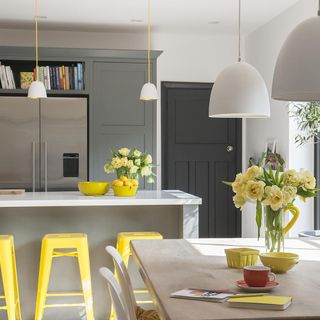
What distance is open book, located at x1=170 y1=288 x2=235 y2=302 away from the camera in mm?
1957

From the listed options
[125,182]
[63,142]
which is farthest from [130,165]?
[63,142]

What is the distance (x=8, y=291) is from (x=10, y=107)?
269 cm

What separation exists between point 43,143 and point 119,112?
0.88 metres

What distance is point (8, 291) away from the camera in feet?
13.7

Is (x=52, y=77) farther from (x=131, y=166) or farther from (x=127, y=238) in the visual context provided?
(x=127, y=238)

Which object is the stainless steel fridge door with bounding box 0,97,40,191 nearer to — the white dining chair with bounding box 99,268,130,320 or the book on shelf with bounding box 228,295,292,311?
the white dining chair with bounding box 99,268,130,320

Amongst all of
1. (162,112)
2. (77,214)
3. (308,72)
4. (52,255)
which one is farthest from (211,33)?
(308,72)

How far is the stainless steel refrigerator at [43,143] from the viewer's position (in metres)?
6.43

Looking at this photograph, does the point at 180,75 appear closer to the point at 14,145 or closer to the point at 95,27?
the point at 95,27

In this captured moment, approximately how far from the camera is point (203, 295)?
1989 mm

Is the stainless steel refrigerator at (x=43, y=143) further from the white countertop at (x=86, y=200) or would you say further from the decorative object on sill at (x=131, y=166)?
the white countertop at (x=86, y=200)

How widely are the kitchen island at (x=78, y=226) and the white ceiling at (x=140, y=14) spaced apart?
2095 mm

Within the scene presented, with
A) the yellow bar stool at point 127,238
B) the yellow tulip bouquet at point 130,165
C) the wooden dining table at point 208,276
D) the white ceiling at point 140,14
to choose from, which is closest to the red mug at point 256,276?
the wooden dining table at point 208,276

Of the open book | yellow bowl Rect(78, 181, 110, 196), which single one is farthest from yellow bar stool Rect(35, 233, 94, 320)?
the open book
